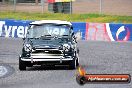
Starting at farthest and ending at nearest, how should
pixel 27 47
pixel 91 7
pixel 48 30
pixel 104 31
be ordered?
pixel 91 7 → pixel 104 31 → pixel 48 30 → pixel 27 47

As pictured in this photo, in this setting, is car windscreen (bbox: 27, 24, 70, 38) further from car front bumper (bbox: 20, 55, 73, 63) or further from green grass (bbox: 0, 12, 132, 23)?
green grass (bbox: 0, 12, 132, 23)

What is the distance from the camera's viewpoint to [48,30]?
14977mm

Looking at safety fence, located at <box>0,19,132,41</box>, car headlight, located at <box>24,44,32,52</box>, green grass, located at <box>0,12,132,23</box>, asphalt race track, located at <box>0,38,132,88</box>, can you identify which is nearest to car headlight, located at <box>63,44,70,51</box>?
asphalt race track, located at <box>0,38,132,88</box>

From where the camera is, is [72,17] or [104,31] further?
[72,17]

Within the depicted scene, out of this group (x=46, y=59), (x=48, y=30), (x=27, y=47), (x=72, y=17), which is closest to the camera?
(x=46, y=59)

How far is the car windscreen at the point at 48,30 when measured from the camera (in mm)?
14781

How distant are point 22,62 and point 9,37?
1868 cm

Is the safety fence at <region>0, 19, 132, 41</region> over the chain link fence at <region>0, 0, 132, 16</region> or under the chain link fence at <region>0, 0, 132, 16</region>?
under

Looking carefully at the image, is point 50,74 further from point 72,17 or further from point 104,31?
point 72,17

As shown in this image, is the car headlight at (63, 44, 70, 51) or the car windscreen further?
the car windscreen

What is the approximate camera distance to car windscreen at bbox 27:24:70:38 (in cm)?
1478

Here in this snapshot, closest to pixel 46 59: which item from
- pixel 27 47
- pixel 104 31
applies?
pixel 27 47

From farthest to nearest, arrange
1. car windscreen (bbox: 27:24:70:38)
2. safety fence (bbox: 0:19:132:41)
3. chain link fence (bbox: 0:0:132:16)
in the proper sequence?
chain link fence (bbox: 0:0:132:16) < safety fence (bbox: 0:19:132:41) < car windscreen (bbox: 27:24:70:38)

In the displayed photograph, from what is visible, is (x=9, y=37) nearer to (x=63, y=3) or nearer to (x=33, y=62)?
(x=63, y=3)
